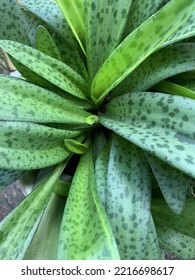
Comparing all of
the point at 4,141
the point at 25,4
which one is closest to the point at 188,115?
the point at 4,141

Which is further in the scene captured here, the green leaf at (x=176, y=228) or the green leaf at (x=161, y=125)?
the green leaf at (x=176, y=228)

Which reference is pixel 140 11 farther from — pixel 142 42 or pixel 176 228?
pixel 176 228

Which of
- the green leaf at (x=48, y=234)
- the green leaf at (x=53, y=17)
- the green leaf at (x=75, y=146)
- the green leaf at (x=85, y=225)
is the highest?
Result: the green leaf at (x=53, y=17)

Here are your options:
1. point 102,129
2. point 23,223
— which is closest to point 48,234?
point 23,223

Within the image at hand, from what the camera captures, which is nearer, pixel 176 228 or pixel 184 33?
pixel 184 33

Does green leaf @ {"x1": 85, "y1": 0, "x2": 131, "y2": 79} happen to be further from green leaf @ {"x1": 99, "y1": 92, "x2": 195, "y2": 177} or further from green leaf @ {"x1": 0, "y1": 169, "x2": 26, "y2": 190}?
green leaf @ {"x1": 0, "y1": 169, "x2": 26, "y2": 190}

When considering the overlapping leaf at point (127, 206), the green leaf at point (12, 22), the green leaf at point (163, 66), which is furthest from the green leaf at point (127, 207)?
the green leaf at point (12, 22)

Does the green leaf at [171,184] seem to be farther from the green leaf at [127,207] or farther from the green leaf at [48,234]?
the green leaf at [48,234]
